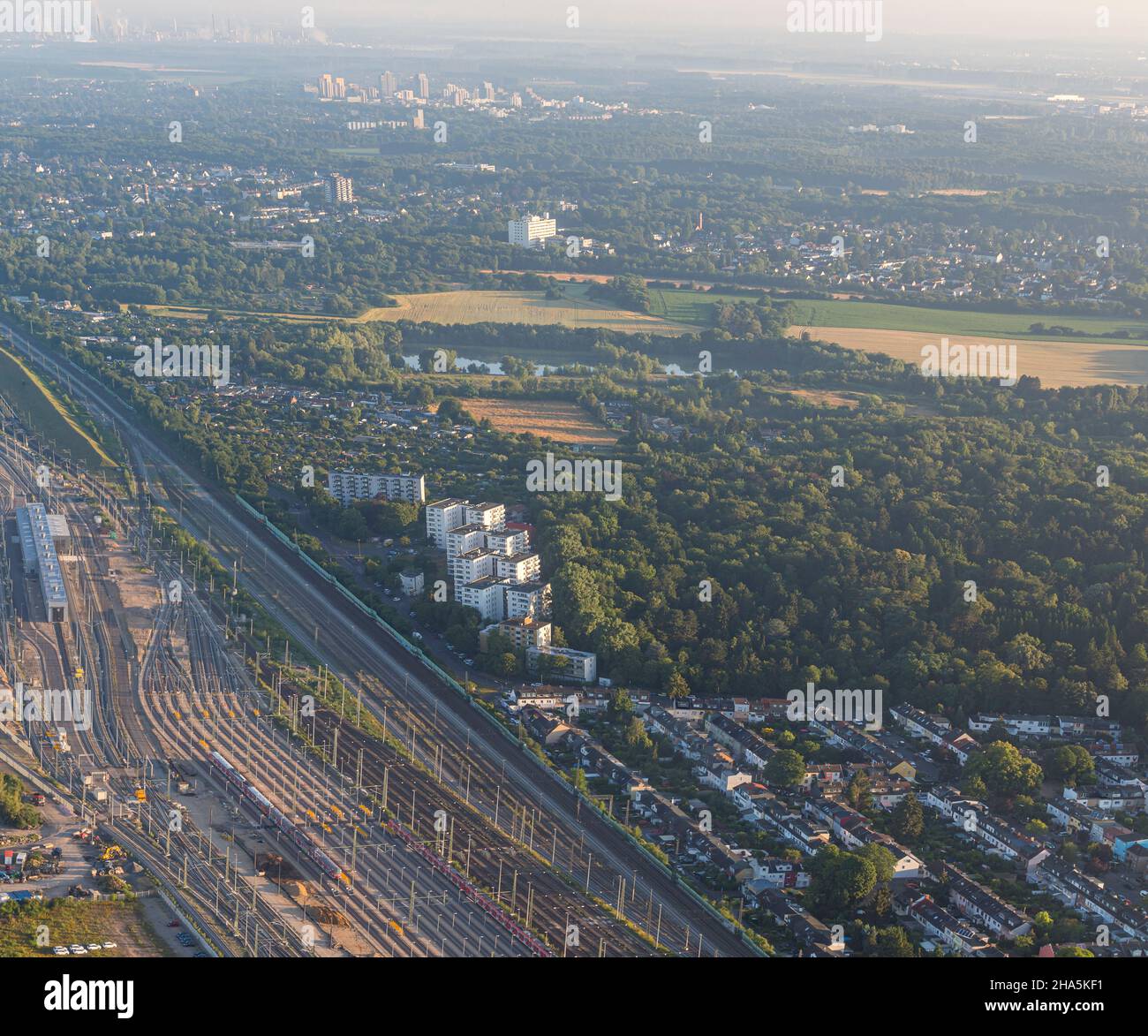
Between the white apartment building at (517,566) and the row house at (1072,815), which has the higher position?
the white apartment building at (517,566)

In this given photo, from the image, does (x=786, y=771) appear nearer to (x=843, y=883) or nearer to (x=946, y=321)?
(x=843, y=883)

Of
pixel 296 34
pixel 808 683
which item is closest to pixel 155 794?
pixel 808 683

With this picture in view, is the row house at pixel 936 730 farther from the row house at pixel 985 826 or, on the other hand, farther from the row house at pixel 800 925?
the row house at pixel 800 925

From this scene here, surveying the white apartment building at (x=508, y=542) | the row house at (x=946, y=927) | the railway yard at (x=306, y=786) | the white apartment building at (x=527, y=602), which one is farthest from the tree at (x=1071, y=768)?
the white apartment building at (x=508, y=542)

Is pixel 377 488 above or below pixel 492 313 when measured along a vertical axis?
below

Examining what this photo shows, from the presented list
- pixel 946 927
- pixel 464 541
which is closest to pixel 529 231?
pixel 464 541
